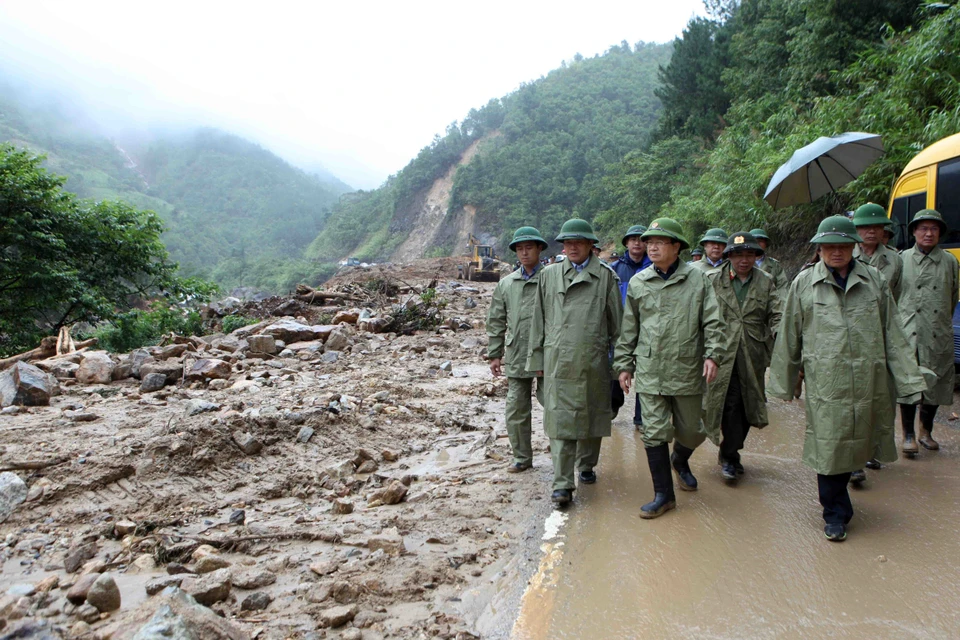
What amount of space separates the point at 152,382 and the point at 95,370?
958 mm

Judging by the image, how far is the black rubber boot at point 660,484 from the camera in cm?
342

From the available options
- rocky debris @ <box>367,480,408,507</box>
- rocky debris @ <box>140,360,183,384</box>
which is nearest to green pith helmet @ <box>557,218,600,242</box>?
rocky debris @ <box>367,480,408,507</box>

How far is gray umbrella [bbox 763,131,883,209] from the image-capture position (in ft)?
22.9

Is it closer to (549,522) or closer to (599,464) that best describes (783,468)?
(599,464)

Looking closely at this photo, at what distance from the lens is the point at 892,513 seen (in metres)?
3.37

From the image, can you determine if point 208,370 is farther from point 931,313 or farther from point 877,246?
point 931,313

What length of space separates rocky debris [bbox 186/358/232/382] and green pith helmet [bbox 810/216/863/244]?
6.53m

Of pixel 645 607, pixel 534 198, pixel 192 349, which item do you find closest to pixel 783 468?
pixel 645 607

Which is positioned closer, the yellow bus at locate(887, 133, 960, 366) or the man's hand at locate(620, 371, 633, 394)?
the man's hand at locate(620, 371, 633, 394)

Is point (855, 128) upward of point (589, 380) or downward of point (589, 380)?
upward

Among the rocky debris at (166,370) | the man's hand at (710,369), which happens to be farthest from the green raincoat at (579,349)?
the rocky debris at (166,370)

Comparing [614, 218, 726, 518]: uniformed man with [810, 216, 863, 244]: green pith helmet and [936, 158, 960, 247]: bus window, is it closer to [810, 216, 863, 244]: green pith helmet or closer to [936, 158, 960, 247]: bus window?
[810, 216, 863, 244]: green pith helmet

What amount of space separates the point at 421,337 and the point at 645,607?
8.93 meters

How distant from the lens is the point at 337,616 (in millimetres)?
2441
